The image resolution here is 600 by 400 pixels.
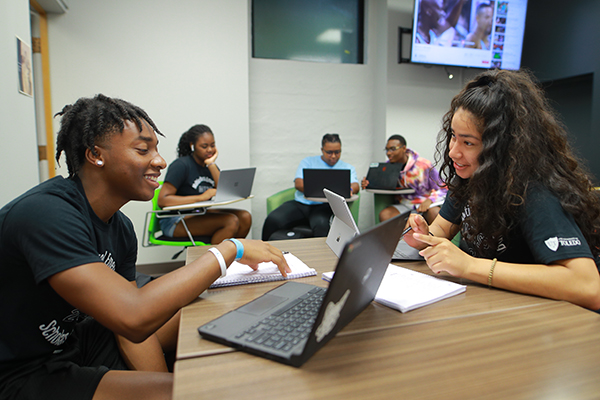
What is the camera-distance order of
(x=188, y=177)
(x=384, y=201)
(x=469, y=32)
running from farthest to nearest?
(x=469, y=32), (x=384, y=201), (x=188, y=177)

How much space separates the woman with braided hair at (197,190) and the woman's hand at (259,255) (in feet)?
6.22

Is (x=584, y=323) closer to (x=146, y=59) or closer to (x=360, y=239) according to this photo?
(x=360, y=239)

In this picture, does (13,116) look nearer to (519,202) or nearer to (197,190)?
(197,190)

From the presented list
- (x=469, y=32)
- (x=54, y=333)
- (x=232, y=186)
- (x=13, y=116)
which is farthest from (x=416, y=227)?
(x=469, y=32)

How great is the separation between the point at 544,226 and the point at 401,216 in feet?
1.67

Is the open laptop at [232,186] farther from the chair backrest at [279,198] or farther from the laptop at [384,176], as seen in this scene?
the laptop at [384,176]

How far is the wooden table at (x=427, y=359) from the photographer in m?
0.55

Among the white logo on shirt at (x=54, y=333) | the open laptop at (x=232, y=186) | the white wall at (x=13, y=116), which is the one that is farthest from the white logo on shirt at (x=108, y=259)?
the open laptop at (x=232, y=186)

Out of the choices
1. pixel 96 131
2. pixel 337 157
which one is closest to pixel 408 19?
pixel 337 157

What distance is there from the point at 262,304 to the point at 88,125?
69cm

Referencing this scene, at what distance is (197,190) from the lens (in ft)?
10.3

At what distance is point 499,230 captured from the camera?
3.55ft

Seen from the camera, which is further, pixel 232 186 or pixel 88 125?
pixel 232 186

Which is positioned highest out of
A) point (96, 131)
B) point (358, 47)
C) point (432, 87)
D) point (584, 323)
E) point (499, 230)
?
point (358, 47)
